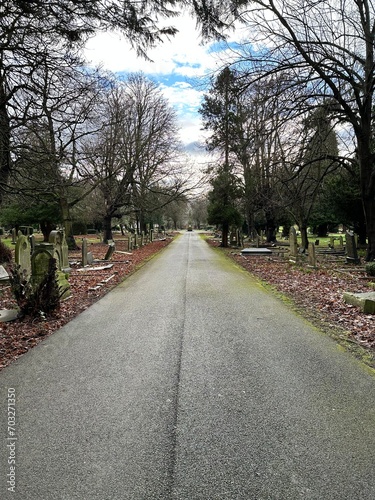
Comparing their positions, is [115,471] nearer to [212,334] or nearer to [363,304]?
[212,334]

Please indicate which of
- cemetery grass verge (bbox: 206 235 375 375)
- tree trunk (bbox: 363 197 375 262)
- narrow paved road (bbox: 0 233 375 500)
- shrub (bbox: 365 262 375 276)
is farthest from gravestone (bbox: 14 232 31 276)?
tree trunk (bbox: 363 197 375 262)

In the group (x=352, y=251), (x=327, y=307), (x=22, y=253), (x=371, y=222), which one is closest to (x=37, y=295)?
(x=22, y=253)

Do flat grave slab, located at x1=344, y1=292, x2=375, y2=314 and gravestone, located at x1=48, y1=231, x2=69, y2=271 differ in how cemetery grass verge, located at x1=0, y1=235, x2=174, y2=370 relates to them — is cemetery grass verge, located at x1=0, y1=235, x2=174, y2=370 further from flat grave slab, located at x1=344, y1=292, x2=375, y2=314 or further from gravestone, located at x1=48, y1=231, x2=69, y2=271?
flat grave slab, located at x1=344, y1=292, x2=375, y2=314

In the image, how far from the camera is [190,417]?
10.2ft

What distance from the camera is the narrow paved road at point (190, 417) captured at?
230 centimetres

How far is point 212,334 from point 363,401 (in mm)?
2605

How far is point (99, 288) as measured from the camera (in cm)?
1014

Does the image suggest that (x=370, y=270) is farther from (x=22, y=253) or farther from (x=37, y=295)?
(x=22, y=253)

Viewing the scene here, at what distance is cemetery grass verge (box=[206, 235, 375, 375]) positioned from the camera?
5.19 metres

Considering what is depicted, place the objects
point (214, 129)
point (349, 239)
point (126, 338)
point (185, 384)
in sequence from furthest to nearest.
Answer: point (214, 129)
point (349, 239)
point (126, 338)
point (185, 384)

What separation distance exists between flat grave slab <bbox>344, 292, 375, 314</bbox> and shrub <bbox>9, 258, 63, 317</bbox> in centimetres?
604

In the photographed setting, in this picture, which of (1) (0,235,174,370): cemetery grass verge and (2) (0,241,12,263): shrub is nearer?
(1) (0,235,174,370): cemetery grass verge

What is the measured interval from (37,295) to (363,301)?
6.33 meters

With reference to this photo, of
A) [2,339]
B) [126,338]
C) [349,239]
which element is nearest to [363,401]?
[126,338]
